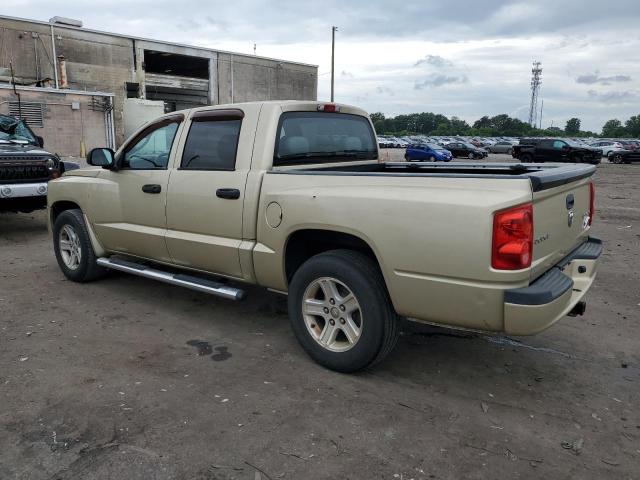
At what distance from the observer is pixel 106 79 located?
37.8 m

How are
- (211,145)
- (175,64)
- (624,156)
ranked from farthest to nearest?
1. (175,64)
2. (624,156)
3. (211,145)

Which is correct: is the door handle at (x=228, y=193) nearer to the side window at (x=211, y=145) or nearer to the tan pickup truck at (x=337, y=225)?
the tan pickup truck at (x=337, y=225)

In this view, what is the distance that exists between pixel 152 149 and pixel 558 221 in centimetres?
349

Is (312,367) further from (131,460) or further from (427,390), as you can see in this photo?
(131,460)

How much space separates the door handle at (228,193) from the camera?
4.00 metres

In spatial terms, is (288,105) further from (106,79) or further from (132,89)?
(132,89)

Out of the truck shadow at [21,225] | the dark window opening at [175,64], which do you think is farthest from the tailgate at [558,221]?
the dark window opening at [175,64]

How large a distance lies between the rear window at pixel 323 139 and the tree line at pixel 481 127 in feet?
332

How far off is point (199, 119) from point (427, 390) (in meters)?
2.84

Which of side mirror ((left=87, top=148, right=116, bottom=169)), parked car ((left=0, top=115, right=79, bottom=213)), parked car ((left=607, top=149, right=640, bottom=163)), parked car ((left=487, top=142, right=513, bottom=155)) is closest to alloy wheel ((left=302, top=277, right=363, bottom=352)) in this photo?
side mirror ((left=87, top=148, right=116, bottom=169))

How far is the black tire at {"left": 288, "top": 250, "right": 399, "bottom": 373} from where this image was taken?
336 centimetres

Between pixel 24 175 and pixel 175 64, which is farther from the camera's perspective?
pixel 175 64

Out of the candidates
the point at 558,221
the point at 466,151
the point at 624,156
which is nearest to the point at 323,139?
the point at 558,221

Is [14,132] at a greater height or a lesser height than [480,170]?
greater
